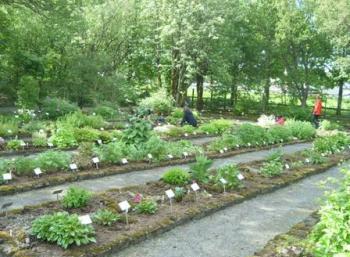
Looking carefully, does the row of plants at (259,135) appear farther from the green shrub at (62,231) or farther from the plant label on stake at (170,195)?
the green shrub at (62,231)

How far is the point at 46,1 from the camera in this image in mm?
17312

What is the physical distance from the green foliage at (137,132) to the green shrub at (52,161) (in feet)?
6.84

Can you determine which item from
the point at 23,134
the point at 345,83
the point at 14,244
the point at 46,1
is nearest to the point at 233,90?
the point at 345,83

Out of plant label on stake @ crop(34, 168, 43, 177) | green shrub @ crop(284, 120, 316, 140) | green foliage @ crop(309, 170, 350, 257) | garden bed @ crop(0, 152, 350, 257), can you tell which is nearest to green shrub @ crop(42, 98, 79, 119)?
green shrub @ crop(284, 120, 316, 140)

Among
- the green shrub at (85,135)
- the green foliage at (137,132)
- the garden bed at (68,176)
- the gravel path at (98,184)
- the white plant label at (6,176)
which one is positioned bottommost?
the gravel path at (98,184)

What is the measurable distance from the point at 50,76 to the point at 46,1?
6966mm

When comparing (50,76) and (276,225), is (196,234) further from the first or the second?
(50,76)

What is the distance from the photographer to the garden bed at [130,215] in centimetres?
539

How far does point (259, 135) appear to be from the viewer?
599 inches

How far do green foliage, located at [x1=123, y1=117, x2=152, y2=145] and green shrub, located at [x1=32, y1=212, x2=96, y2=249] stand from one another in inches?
220

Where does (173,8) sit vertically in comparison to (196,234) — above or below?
above

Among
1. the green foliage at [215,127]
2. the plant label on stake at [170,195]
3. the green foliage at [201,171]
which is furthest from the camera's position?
the green foliage at [215,127]

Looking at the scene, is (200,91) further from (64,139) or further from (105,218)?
(105,218)

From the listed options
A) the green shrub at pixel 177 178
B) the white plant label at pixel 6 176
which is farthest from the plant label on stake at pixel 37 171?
the green shrub at pixel 177 178
